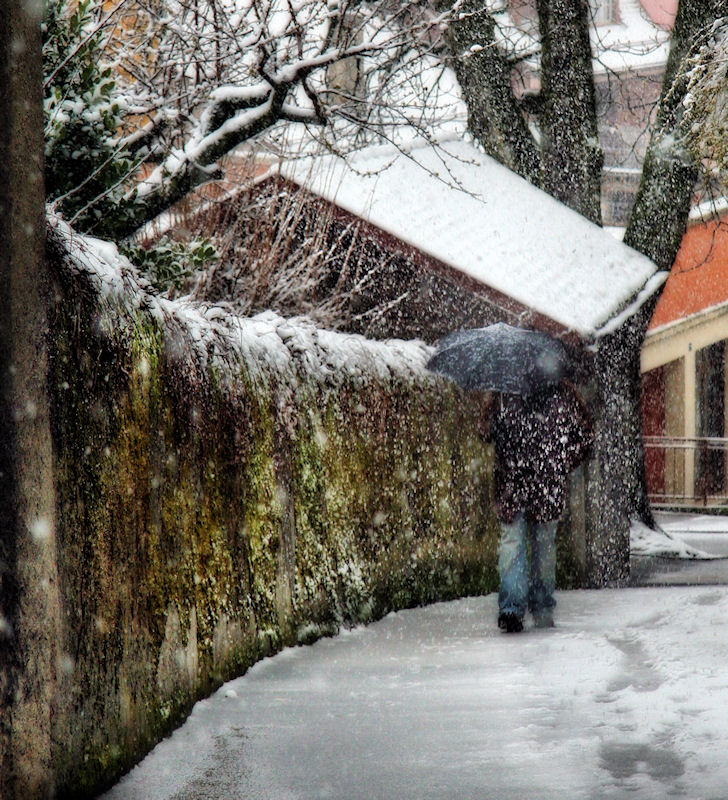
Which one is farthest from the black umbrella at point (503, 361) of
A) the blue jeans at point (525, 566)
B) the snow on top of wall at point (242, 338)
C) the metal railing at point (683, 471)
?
the metal railing at point (683, 471)

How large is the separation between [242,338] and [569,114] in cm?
764

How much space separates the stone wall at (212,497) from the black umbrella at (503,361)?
0.44 metres

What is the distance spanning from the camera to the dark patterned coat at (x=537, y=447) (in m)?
7.72

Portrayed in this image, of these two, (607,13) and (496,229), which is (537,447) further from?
(607,13)

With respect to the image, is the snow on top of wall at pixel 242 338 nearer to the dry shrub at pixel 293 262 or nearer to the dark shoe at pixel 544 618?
the dry shrub at pixel 293 262

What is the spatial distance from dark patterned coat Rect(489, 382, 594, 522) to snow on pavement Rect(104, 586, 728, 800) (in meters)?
0.87

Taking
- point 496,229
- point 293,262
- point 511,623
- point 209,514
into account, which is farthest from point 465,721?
point 496,229

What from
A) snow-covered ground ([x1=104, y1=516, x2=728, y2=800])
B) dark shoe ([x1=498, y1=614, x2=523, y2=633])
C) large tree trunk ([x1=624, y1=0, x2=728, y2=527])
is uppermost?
large tree trunk ([x1=624, y1=0, x2=728, y2=527])

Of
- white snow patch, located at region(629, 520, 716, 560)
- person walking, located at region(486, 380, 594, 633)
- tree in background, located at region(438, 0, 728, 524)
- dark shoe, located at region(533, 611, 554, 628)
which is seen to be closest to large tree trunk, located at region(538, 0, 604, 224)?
tree in background, located at region(438, 0, 728, 524)

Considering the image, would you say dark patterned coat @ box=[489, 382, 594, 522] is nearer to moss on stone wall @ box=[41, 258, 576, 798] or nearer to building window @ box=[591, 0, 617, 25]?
moss on stone wall @ box=[41, 258, 576, 798]

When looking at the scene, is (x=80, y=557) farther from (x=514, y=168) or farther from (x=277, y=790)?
(x=514, y=168)

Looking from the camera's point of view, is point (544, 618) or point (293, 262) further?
point (293, 262)

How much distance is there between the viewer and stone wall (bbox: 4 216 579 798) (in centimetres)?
425

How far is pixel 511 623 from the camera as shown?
314 inches
